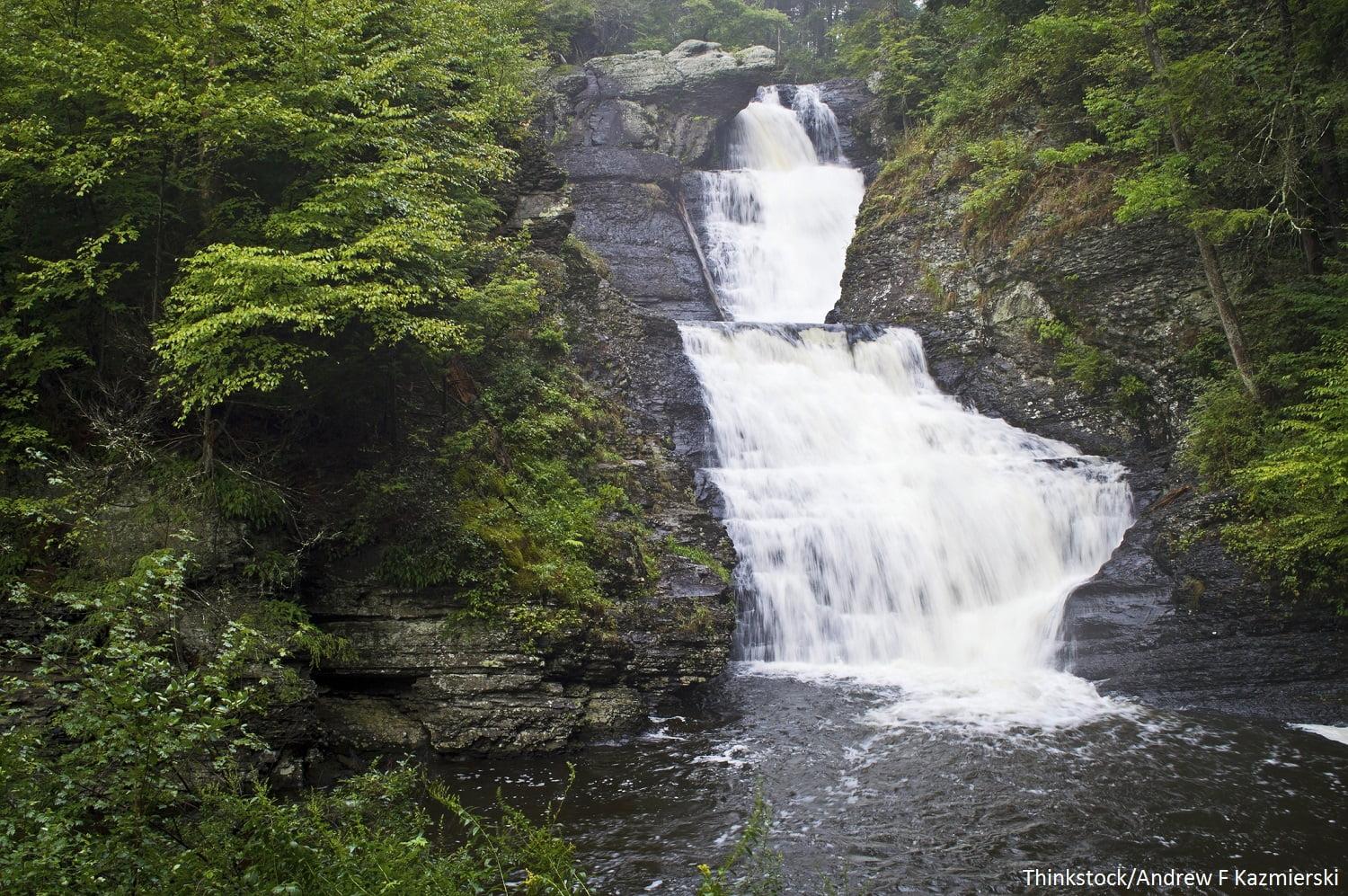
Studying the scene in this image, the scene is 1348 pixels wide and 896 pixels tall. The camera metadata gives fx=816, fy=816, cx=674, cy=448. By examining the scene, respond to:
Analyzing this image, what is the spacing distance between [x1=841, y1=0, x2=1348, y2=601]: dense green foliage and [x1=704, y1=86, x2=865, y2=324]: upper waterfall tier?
5883 mm

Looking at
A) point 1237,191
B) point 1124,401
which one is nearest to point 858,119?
point 1237,191

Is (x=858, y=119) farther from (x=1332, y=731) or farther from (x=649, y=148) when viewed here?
(x=1332, y=731)

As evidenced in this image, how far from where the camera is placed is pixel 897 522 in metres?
14.3

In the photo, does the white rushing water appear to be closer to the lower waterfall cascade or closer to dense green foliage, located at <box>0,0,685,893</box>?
the lower waterfall cascade

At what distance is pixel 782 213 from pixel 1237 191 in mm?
13595

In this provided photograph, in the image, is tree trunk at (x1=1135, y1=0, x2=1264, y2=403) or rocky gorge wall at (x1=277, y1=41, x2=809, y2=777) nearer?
rocky gorge wall at (x1=277, y1=41, x2=809, y2=777)

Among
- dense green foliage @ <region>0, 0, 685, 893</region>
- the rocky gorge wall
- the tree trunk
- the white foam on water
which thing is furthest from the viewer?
the tree trunk

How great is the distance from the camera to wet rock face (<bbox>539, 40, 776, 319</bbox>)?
2355 cm

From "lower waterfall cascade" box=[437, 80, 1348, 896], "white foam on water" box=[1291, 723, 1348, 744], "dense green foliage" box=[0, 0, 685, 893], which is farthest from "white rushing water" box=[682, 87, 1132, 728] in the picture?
"dense green foliage" box=[0, 0, 685, 893]

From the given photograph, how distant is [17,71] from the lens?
8.45 m

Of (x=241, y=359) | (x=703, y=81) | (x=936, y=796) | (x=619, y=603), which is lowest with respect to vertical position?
(x=936, y=796)

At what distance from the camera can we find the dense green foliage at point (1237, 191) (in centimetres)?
1103

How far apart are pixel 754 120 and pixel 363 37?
20.1 metres

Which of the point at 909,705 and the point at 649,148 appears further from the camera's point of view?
the point at 649,148
